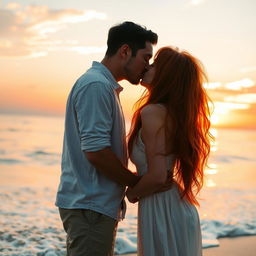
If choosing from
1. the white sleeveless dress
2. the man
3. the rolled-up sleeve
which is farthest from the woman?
the rolled-up sleeve

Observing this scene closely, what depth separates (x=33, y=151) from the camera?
19453mm

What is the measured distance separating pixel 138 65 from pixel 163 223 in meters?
1.01

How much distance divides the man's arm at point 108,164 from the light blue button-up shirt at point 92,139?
3 centimetres

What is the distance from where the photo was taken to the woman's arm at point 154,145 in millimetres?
2729

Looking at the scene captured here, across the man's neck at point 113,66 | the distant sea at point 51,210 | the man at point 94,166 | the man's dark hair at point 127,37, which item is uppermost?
the man's dark hair at point 127,37

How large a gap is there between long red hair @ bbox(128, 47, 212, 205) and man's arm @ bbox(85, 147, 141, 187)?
1.10ft

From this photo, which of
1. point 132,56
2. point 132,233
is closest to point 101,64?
point 132,56

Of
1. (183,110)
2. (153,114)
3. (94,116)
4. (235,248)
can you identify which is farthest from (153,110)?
(235,248)

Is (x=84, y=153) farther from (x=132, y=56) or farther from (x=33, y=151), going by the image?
(x=33, y=151)

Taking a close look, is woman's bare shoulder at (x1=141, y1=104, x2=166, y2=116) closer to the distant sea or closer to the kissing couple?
the kissing couple

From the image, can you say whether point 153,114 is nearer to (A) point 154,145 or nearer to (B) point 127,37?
(A) point 154,145

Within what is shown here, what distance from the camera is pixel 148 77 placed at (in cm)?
297

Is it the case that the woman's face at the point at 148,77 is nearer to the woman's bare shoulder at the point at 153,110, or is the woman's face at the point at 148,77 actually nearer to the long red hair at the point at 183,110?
the long red hair at the point at 183,110

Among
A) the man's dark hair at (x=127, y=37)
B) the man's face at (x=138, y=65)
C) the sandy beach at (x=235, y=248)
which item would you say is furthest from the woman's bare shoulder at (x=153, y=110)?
the sandy beach at (x=235, y=248)
